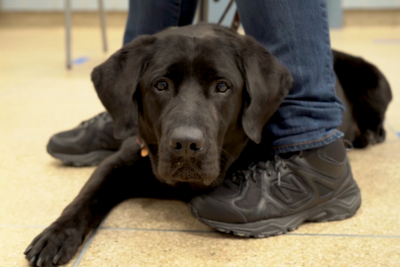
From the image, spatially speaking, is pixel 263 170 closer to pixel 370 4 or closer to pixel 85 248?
pixel 85 248

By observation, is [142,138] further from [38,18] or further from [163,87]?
[38,18]

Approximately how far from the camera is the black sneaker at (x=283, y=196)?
153 centimetres

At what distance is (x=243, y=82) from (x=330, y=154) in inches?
15.9

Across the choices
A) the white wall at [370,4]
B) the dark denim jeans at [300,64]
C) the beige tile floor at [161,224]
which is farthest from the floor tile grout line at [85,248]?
the white wall at [370,4]

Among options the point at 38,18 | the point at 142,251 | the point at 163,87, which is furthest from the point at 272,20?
the point at 38,18

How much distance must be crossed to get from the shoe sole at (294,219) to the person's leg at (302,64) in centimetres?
23

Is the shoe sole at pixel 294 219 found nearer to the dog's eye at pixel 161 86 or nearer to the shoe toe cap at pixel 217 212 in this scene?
the shoe toe cap at pixel 217 212

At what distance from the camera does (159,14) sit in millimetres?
2045

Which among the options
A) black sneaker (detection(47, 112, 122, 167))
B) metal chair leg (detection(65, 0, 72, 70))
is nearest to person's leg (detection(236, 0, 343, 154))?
black sneaker (detection(47, 112, 122, 167))

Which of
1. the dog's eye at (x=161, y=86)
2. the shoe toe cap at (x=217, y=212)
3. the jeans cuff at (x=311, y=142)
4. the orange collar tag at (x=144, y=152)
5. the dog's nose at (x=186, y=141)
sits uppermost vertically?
the dog's eye at (x=161, y=86)

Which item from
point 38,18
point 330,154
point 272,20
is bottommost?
point 38,18

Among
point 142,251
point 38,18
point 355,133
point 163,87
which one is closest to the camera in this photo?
point 142,251

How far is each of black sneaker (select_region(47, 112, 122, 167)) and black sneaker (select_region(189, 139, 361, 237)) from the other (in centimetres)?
78

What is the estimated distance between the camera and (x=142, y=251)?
1441mm
